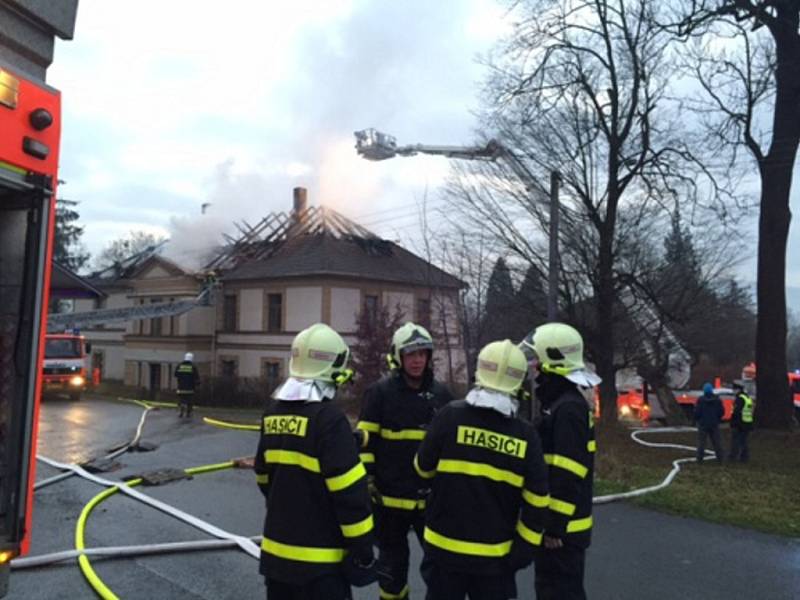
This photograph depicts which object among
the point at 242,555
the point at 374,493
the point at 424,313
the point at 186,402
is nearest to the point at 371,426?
the point at 374,493

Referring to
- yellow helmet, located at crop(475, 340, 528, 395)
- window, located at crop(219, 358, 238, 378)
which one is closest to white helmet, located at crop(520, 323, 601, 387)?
yellow helmet, located at crop(475, 340, 528, 395)

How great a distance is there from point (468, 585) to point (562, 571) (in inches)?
21.0

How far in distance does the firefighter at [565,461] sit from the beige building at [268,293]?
25.8 m

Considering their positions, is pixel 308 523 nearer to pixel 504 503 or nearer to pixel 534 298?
pixel 504 503

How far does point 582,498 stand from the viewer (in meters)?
3.26

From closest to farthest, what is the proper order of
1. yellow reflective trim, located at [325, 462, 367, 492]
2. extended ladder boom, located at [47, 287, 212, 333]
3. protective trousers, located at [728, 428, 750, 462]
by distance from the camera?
yellow reflective trim, located at [325, 462, 367, 492] → protective trousers, located at [728, 428, 750, 462] → extended ladder boom, located at [47, 287, 212, 333]

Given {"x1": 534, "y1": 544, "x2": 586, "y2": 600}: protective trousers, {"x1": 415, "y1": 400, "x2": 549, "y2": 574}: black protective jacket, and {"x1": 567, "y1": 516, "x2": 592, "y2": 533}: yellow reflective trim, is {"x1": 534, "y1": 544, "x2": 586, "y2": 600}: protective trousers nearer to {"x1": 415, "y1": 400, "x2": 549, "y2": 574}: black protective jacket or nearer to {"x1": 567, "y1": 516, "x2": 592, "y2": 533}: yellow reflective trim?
{"x1": 567, "y1": 516, "x2": 592, "y2": 533}: yellow reflective trim

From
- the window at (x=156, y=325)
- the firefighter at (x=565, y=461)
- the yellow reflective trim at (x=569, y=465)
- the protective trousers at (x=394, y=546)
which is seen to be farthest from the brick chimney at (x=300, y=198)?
the yellow reflective trim at (x=569, y=465)

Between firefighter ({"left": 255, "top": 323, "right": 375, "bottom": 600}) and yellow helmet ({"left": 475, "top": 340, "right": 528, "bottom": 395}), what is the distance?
0.70 m

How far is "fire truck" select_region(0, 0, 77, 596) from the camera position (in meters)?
2.73

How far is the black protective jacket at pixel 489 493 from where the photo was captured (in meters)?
2.91

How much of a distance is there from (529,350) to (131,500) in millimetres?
5286

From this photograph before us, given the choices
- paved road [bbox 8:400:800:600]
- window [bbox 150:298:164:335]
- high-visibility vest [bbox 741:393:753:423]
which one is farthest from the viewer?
window [bbox 150:298:164:335]

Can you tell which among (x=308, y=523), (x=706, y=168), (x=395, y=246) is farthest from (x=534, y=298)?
(x=395, y=246)
